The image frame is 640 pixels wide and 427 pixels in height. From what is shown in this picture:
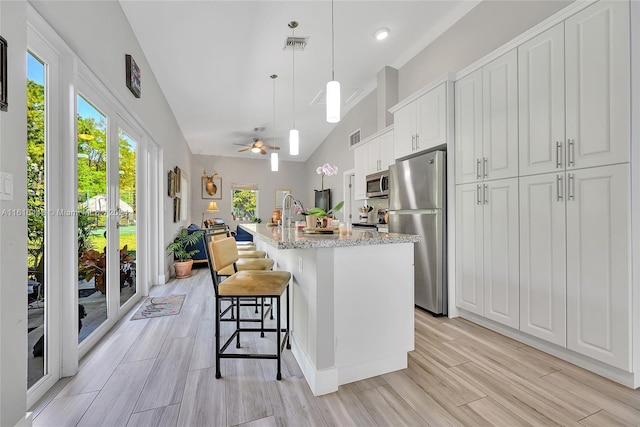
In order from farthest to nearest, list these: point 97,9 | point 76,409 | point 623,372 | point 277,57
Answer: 1. point 277,57
2. point 97,9
3. point 623,372
4. point 76,409

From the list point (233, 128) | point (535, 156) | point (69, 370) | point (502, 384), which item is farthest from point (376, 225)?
point (233, 128)

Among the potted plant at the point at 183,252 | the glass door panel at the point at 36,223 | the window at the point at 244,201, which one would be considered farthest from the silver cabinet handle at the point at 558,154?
the window at the point at 244,201

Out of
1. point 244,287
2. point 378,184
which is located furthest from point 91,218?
point 378,184

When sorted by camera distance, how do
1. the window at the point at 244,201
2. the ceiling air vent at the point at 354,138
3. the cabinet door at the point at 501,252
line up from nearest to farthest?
the cabinet door at the point at 501,252 < the ceiling air vent at the point at 354,138 < the window at the point at 244,201

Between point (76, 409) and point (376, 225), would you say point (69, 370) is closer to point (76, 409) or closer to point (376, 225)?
point (76, 409)

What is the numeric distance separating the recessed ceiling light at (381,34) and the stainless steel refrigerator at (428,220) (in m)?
1.83

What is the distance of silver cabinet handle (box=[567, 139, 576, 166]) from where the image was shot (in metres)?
1.87

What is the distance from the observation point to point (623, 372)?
167cm

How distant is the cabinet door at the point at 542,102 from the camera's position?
6.40 feet

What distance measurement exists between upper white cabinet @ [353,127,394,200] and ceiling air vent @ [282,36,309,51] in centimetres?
162

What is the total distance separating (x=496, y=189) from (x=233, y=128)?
571cm

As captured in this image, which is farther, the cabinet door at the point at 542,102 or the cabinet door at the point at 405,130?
the cabinet door at the point at 405,130

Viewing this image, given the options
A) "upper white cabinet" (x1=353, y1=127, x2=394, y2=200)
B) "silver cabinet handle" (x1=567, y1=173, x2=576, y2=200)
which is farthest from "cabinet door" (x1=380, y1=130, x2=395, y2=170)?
"silver cabinet handle" (x1=567, y1=173, x2=576, y2=200)

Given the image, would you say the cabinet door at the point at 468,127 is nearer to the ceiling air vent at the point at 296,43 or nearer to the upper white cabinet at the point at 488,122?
the upper white cabinet at the point at 488,122
